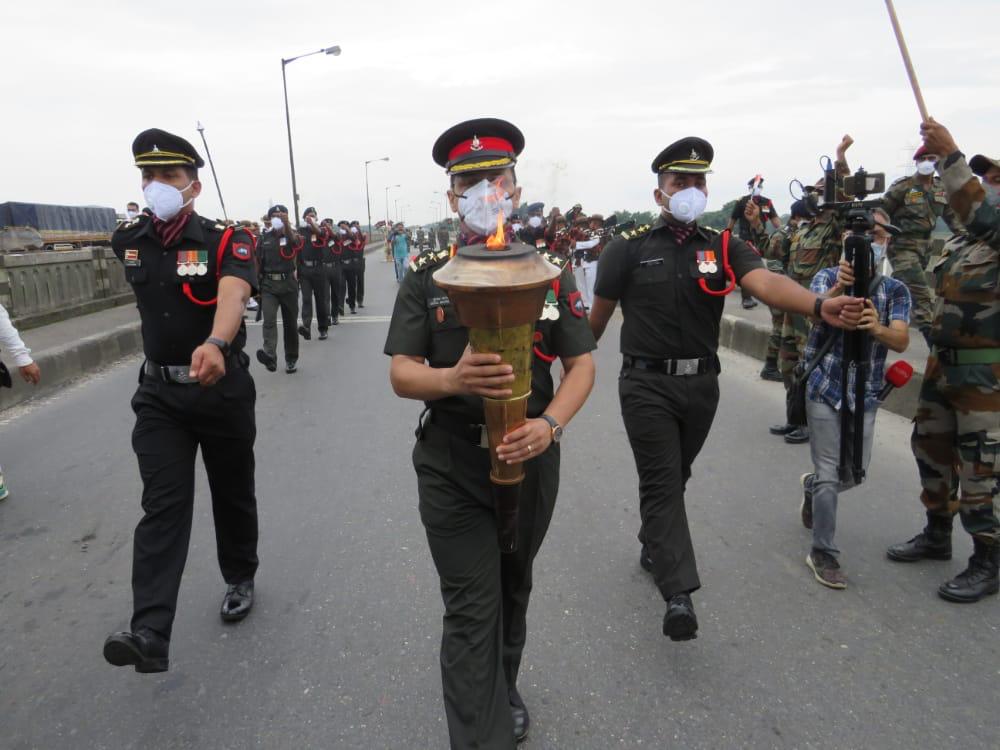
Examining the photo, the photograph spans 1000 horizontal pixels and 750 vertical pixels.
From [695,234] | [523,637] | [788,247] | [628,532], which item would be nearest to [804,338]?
[788,247]

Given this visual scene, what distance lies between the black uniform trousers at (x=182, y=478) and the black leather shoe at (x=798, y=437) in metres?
4.33

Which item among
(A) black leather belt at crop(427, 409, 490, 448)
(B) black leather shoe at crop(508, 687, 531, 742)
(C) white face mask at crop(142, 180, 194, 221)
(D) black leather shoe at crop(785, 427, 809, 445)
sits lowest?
(D) black leather shoe at crop(785, 427, 809, 445)

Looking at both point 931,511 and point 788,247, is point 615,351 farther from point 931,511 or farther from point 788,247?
point 931,511

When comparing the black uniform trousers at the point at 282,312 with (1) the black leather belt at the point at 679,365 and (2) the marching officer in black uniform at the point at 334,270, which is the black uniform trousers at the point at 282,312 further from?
(1) the black leather belt at the point at 679,365

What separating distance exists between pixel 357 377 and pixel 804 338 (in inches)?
203

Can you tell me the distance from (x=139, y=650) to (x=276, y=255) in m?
7.98

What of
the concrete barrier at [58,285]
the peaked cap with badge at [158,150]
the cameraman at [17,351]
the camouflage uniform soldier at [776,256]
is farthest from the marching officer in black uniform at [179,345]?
the concrete barrier at [58,285]

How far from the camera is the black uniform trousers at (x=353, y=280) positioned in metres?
16.1

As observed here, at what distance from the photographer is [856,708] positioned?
2.62 metres

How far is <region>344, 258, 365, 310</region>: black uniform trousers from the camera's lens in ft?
52.7

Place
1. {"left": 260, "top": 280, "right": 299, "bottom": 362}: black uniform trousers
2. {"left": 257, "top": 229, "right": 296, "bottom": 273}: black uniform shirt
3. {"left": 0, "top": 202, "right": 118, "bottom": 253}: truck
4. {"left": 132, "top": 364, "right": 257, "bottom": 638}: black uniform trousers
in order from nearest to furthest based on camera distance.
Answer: {"left": 132, "top": 364, "right": 257, "bottom": 638}: black uniform trousers, {"left": 260, "top": 280, "right": 299, "bottom": 362}: black uniform trousers, {"left": 257, "top": 229, "right": 296, "bottom": 273}: black uniform shirt, {"left": 0, "top": 202, "right": 118, "bottom": 253}: truck

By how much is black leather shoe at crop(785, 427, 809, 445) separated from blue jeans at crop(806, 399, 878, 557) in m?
2.31

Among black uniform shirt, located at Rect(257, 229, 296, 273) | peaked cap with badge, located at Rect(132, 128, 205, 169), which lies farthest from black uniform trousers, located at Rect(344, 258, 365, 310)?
peaked cap with badge, located at Rect(132, 128, 205, 169)

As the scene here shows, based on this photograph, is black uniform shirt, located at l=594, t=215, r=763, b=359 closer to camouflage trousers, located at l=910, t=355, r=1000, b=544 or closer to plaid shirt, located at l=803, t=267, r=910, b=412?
plaid shirt, located at l=803, t=267, r=910, b=412
